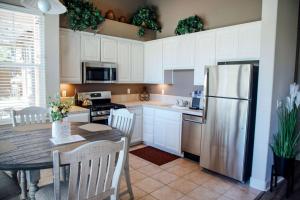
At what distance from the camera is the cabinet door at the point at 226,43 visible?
3.36 m

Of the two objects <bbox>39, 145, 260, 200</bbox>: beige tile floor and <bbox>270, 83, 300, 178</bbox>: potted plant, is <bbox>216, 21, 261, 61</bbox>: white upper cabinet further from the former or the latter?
<bbox>39, 145, 260, 200</bbox>: beige tile floor

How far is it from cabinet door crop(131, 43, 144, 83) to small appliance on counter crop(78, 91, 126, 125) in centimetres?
70

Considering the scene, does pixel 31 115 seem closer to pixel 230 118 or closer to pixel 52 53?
pixel 52 53

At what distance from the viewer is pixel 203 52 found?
379 cm

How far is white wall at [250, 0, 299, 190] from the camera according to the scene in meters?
2.70

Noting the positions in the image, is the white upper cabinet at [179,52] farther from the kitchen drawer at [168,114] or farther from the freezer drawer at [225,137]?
the freezer drawer at [225,137]

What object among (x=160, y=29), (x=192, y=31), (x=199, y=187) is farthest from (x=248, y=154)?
(x=160, y=29)

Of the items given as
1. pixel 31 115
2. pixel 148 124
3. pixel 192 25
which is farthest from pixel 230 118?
pixel 31 115

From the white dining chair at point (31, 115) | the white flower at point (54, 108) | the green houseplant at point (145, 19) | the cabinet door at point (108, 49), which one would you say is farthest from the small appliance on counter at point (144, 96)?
the white flower at point (54, 108)

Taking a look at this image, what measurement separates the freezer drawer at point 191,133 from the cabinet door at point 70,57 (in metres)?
2.06

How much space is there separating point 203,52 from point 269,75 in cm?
132

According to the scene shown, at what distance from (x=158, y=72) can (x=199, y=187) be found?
99.2 inches

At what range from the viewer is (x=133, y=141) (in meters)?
4.46

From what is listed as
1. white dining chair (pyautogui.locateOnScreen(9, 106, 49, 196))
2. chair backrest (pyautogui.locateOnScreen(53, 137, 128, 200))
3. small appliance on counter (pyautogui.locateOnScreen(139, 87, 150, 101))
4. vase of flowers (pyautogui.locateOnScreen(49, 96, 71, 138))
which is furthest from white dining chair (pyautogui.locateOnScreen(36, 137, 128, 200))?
small appliance on counter (pyautogui.locateOnScreen(139, 87, 150, 101))
